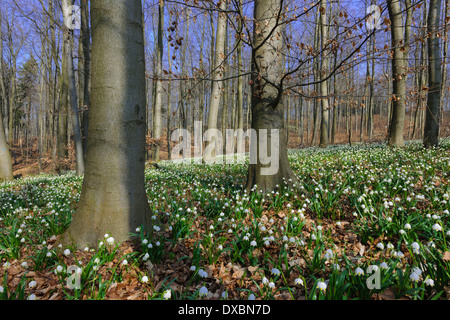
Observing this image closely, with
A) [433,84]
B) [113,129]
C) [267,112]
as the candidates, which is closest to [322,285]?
[113,129]

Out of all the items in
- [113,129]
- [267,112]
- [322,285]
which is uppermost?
[267,112]

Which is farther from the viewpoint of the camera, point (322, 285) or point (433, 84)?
point (433, 84)

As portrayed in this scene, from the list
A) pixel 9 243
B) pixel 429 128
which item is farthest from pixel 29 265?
pixel 429 128

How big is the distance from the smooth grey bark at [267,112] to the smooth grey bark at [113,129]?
2.25 meters

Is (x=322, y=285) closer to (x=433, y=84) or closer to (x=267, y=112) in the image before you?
(x=267, y=112)

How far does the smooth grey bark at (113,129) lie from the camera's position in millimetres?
2801

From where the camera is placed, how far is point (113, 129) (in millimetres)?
2797

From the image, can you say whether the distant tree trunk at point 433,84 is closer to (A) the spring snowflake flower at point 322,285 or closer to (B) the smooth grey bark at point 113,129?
(A) the spring snowflake flower at point 322,285

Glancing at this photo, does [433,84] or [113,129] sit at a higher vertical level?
[433,84]

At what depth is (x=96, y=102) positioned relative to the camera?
284 centimetres

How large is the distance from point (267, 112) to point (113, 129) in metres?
2.75

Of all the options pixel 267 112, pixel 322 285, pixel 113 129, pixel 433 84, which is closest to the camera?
pixel 322 285

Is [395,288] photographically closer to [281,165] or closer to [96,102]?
[281,165]

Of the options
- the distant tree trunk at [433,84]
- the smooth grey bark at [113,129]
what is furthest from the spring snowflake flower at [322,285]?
the distant tree trunk at [433,84]
